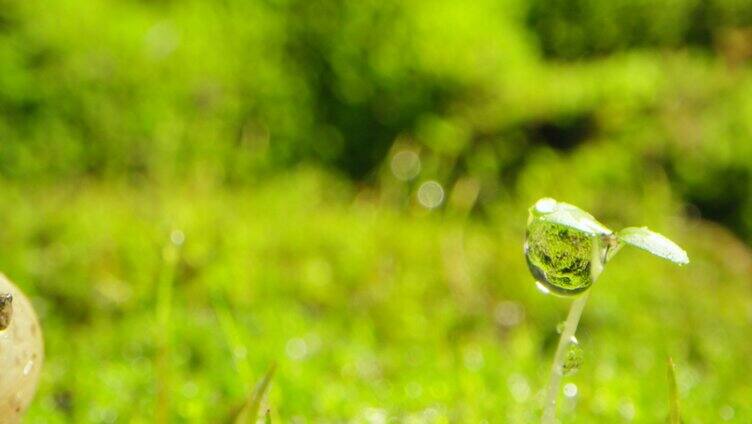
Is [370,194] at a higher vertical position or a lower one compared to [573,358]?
lower

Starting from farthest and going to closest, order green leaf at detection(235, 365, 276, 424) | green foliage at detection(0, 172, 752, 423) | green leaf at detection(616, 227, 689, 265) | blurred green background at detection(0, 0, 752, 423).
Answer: blurred green background at detection(0, 0, 752, 423) → green foliage at detection(0, 172, 752, 423) → green leaf at detection(235, 365, 276, 424) → green leaf at detection(616, 227, 689, 265)

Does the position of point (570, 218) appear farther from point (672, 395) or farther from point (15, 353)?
point (15, 353)

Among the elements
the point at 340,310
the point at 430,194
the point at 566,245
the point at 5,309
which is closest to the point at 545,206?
the point at 566,245

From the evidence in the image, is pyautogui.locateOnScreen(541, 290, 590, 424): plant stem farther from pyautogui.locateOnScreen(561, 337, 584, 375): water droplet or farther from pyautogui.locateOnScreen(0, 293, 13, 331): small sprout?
pyautogui.locateOnScreen(0, 293, 13, 331): small sprout

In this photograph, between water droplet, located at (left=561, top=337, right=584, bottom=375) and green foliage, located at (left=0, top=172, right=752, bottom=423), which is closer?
water droplet, located at (left=561, top=337, right=584, bottom=375)

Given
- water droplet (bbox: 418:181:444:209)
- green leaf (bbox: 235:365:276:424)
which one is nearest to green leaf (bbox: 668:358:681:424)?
green leaf (bbox: 235:365:276:424)

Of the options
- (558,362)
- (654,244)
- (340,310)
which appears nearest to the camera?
(654,244)

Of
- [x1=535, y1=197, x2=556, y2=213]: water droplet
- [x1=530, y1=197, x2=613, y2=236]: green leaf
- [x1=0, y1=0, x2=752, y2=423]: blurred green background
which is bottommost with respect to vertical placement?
[x1=0, y1=0, x2=752, y2=423]: blurred green background

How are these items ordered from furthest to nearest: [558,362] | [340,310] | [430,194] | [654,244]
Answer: [430,194]
[340,310]
[558,362]
[654,244]
